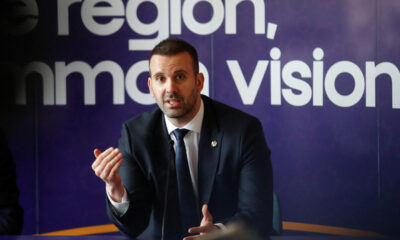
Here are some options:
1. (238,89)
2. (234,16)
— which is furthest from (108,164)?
(234,16)

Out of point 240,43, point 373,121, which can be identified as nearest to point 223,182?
point 240,43

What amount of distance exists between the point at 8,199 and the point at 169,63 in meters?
0.87

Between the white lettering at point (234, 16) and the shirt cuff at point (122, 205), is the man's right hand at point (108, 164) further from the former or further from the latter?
the white lettering at point (234, 16)

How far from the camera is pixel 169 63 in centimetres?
193

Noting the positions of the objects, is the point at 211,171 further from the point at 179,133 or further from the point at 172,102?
the point at 172,102

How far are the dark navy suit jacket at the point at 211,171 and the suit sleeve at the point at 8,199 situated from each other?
1.48 ft

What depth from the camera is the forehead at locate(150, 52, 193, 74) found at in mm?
1926

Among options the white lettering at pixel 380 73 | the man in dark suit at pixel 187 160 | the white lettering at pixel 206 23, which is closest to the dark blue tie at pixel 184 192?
the man in dark suit at pixel 187 160

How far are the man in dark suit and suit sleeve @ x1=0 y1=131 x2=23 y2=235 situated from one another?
1.44 ft

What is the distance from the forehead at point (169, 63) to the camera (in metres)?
1.93

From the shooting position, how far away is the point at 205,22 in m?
3.25

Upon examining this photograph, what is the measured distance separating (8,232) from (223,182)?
890 mm

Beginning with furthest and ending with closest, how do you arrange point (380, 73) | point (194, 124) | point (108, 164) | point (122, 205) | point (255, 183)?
point (380, 73)
point (194, 124)
point (255, 183)
point (122, 205)
point (108, 164)

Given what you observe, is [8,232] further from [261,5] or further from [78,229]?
[261,5]
